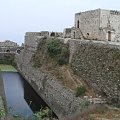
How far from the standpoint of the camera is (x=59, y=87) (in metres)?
26.5

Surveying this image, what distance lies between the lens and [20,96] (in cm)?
3381

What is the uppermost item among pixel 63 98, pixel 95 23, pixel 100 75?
pixel 95 23

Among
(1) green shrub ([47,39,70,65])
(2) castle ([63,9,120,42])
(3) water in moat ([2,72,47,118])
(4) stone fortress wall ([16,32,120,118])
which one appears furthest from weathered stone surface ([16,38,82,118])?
(2) castle ([63,9,120,42])

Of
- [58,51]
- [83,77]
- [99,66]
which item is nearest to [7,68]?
[58,51]

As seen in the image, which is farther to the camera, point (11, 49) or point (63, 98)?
point (11, 49)

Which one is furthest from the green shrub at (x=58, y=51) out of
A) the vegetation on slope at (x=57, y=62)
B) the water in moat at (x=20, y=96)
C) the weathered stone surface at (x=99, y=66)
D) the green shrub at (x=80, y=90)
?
the green shrub at (x=80, y=90)

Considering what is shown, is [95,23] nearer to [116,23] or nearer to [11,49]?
[116,23]

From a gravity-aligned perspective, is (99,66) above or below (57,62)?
above

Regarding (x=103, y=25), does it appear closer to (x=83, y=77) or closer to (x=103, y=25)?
(x=103, y=25)

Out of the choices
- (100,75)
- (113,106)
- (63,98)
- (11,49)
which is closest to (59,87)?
(63,98)

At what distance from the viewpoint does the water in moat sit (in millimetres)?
28328

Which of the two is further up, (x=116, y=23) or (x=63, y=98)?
(x=116, y=23)

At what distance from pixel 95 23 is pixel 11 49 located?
25.3 metres

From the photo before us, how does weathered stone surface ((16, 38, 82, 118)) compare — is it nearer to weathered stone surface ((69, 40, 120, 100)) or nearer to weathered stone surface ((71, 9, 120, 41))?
weathered stone surface ((69, 40, 120, 100))
